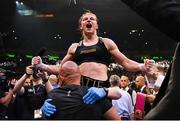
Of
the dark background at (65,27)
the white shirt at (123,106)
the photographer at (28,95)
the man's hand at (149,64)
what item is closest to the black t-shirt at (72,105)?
the man's hand at (149,64)

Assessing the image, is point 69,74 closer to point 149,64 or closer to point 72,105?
point 72,105

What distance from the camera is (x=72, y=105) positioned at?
8.62 feet

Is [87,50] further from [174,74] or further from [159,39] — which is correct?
[159,39]

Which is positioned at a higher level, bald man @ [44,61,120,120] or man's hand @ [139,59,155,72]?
man's hand @ [139,59,155,72]

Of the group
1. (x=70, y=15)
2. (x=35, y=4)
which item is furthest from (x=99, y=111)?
(x=70, y=15)

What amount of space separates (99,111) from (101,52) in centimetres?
112

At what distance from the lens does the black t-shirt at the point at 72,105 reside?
8.59 feet

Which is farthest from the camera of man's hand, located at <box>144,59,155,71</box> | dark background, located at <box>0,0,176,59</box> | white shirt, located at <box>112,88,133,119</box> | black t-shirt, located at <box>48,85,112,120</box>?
dark background, located at <box>0,0,176,59</box>

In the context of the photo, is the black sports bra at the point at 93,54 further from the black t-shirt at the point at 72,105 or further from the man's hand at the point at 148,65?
the black t-shirt at the point at 72,105

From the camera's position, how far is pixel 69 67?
2875 millimetres

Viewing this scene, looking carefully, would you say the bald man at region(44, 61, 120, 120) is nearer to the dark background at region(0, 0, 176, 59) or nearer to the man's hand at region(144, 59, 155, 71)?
the man's hand at region(144, 59, 155, 71)

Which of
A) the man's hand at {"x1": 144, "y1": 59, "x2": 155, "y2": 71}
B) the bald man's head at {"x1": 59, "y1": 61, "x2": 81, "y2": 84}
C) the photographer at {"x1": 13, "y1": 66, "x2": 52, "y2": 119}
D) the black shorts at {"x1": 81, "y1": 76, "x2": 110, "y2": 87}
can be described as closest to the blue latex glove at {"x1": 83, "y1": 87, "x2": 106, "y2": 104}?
the bald man's head at {"x1": 59, "y1": 61, "x2": 81, "y2": 84}

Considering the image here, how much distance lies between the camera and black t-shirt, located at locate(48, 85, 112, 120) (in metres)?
2.62

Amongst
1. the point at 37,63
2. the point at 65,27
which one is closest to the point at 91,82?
the point at 37,63
